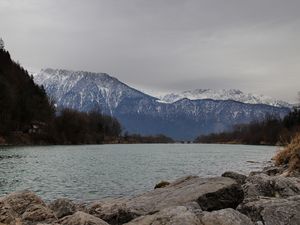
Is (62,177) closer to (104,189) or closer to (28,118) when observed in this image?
(104,189)

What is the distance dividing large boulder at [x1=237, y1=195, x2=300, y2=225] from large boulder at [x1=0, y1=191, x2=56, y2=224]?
A: 22.9ft

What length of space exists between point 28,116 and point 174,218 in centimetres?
13755

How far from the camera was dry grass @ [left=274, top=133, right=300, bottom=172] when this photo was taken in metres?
31.8

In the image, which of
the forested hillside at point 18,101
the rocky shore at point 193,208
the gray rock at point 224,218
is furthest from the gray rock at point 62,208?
the forested hillside at point 18,101

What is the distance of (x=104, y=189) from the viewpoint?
112ft

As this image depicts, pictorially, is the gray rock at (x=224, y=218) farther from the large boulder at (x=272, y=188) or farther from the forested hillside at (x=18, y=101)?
the forested hillside at (x=18, y=101)

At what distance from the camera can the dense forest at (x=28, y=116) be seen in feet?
436

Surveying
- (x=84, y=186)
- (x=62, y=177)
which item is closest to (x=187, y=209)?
(x=84, y=186)

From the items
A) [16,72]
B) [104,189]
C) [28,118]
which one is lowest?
[104,189]

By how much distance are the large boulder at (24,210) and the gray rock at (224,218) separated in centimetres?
647

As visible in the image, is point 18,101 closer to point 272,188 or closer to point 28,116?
point 28,116

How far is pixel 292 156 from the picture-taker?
117ft

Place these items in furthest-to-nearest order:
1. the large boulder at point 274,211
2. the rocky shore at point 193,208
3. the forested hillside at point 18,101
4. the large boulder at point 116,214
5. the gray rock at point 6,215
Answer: the forested hillside at point 18,101 < the large boulder at point 116,214 < the gray rock at point 6,215 < the large boulder at point 274,211 < the rocky shore at point 193,208

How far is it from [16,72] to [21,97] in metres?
27.2
